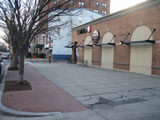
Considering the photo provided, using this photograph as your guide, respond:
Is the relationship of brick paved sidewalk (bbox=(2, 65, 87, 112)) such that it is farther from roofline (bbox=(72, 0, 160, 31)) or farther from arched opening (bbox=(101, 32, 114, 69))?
arched opening (bbox=(101, 32, 114, 69))

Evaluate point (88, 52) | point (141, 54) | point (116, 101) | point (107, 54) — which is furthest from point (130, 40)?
point (116, 101)

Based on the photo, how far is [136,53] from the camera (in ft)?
52.6

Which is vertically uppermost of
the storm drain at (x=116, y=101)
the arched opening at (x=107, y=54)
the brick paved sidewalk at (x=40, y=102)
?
the arched opening at (x=107, y=54)

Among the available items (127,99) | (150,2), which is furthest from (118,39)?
(127,99)

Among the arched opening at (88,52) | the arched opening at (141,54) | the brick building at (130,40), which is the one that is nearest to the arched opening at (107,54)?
the brick building at (130,40)

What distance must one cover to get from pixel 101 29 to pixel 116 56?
4.93 meters

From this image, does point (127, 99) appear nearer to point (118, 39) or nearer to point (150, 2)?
point (150, 2)

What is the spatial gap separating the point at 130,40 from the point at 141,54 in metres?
1.96

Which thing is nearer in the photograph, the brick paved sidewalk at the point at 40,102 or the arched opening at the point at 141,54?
the brick paved sidewalk at the point at 40,102

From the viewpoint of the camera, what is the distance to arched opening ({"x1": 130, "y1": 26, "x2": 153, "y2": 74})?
48.0ft

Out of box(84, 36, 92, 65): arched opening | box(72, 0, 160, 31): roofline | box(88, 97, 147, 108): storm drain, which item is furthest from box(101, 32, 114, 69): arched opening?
box(88, 97, 147, 108): storm drain

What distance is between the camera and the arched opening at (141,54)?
14617mm

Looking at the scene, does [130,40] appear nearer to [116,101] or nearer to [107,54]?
[107,54]

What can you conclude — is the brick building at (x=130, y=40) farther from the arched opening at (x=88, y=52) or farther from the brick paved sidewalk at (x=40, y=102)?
A: the brick paved sidewalk at (x=40, y=102)
